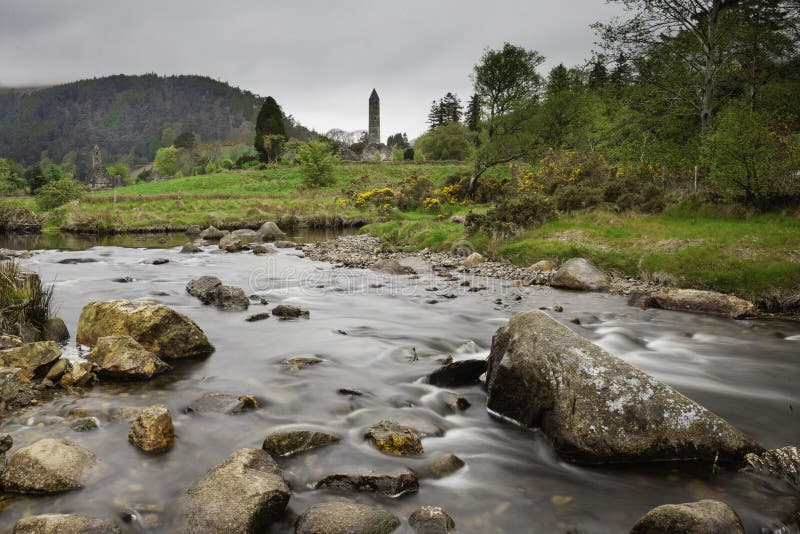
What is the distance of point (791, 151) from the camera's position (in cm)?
1541

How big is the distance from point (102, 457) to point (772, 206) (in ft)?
65.7

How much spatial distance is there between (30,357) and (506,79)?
3955 cm

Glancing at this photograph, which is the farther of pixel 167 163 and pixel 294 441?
pixel 167 163

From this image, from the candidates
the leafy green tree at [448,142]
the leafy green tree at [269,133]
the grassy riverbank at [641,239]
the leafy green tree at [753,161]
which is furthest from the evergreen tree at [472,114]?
the leafy green tree at [753,161]

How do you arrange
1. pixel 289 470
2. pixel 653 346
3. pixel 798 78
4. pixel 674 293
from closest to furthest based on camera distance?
pixel 289 470 < pixel 653 346 < pixel 674 293 < pixel 798 78

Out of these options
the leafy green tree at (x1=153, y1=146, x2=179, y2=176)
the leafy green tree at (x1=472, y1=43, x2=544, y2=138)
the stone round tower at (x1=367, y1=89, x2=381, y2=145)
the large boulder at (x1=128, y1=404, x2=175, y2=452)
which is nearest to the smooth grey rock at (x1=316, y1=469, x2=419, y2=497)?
the large boulder at (x1=128, y1=404, x2=175, y2=452)

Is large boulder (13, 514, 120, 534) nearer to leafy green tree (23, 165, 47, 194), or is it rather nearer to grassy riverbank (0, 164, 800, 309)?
grassy riverbank (0, 164, 800, 309)

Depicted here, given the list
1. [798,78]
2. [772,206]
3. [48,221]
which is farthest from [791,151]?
[48,221]

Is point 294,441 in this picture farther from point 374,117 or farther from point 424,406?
point 374,117

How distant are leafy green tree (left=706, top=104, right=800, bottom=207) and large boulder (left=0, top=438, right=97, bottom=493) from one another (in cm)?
1871

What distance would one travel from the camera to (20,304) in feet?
28.7

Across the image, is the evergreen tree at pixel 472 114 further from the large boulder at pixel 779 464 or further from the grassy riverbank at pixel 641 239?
the large boulder at pixel 779 464

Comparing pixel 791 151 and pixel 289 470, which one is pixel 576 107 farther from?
pixel 289 470

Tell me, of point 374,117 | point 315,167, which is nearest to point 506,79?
point 315,167
